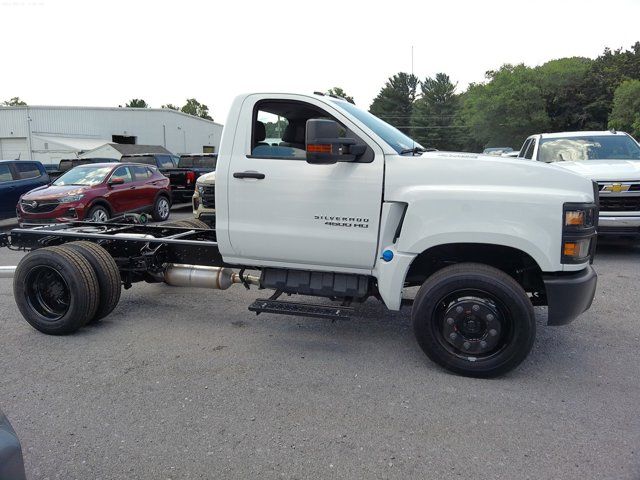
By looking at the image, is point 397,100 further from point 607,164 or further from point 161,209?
point 607,164

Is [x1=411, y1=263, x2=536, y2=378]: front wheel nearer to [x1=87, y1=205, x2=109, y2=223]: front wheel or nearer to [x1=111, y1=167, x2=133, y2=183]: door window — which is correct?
[x1=87, y1=205, x2=109, y2=223]: front wheel

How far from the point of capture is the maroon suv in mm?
10578

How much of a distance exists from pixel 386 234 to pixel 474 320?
3.06ft

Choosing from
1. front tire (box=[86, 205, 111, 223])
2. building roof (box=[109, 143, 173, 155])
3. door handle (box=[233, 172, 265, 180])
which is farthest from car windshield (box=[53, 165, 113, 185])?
building roof (box=[109, 143, 173, 155])

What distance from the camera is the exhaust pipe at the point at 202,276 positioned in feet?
16.0

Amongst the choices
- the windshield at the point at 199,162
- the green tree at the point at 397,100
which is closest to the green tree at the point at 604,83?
the green tree at the point at 397,100

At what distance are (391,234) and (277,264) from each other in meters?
1.05

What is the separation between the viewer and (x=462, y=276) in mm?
3660

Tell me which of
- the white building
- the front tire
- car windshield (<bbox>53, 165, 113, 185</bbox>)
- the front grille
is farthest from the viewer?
the white building

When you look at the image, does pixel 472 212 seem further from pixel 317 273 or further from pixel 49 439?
pixel 49 439

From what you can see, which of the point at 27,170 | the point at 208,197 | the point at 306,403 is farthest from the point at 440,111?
the point at 306,403

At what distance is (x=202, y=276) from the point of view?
16.3 feet

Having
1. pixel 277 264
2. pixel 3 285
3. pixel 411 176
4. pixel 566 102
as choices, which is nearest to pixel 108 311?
pixel 277 264

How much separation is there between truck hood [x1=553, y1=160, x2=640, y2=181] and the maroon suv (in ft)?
30.3
